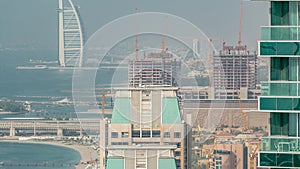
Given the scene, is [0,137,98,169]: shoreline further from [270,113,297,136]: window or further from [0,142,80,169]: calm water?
[270,113,297,136]: window

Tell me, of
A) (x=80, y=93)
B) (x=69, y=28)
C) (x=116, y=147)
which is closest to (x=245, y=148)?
(x=80, y=93)

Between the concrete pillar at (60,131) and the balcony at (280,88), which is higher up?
the balcony at (280,88)

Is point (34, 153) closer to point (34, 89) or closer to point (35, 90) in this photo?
point (35, 90)

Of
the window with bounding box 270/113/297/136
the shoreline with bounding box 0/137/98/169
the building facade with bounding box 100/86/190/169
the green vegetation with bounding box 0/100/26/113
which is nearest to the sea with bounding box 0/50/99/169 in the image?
the shoreline with bounding box 0/137/98/169

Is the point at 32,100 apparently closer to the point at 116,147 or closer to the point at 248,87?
the point at 248,87

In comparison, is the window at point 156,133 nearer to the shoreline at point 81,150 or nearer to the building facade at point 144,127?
the building facade at point 144,127

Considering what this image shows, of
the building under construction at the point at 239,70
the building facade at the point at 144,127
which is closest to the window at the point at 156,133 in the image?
the building facade at the point at 144,127

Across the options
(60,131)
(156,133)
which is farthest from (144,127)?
(60,131)
